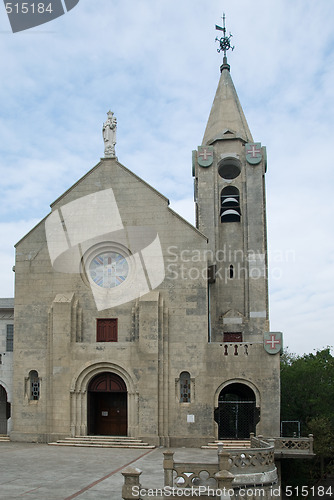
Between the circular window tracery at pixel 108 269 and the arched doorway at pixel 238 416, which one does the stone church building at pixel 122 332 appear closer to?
the circular window tracery at pixel 108 269

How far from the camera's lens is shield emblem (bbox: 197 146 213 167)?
3778 cm

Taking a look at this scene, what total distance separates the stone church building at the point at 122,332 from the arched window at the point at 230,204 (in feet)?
16.0

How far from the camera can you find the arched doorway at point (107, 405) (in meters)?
30.4

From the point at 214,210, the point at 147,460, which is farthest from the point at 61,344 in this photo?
the point at 214,210

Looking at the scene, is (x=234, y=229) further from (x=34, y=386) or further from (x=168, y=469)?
(x=168, y=469)

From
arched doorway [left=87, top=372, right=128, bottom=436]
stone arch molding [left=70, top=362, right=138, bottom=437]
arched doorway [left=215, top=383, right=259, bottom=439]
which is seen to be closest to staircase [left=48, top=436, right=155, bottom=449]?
stone arch molding [left=70, top=362, right=138, bottom=437]

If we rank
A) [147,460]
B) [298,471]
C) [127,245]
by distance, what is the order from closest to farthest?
[147,460] < [127,245] < [298,471]

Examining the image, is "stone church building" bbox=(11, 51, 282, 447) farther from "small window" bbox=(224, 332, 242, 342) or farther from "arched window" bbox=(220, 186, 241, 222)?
"arched window" bbox=(220, 186, 241, 222)

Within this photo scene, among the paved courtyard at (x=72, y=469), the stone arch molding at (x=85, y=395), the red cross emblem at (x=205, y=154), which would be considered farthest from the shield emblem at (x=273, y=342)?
the red cross emblem at (x=205, y=154)

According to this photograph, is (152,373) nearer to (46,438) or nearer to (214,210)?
(46,438)

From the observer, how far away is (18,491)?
16.5 m

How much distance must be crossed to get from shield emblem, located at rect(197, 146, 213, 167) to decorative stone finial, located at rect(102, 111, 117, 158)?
23.2 feet

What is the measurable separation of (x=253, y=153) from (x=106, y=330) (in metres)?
15.6

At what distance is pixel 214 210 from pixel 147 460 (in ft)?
60.6
